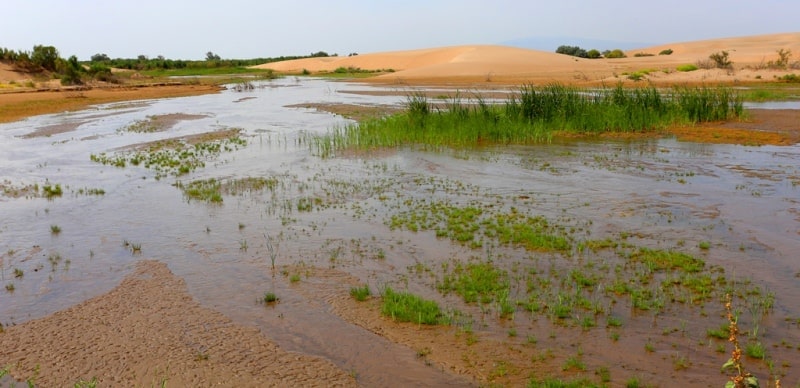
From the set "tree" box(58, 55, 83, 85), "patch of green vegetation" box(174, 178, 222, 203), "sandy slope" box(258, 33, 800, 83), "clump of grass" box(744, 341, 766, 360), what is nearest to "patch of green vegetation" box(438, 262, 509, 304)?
"clump of grass" box(744, 341, 766, 360)

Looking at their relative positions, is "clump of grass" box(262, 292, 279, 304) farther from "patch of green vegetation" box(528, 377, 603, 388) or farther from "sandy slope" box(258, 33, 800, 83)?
"sandy slope" box(258, 33, 800, 83)

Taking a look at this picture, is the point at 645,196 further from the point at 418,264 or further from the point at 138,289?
the point at 138,289

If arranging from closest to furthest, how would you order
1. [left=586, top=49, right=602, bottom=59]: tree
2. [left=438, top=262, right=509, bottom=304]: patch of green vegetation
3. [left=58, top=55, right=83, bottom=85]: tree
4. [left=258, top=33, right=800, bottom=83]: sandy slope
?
1. [left=438, top=262, right=509, bottom=304]: patch of green vegetation
2. [left=258, top=33, right=800, bottom=83]: sandy slope
3. [left=58, top=55, right=83, bottom=85]: tree
4. [left=586, top=49, right=602, bottom=59]: tree

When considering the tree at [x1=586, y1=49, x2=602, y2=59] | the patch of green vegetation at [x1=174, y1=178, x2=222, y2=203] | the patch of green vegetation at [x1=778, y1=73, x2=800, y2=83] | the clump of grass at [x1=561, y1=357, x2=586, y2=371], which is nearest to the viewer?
the clump of grass at [x1=561, y1=357, x2=586, y2=371]

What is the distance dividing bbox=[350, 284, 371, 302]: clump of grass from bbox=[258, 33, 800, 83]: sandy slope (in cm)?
4004

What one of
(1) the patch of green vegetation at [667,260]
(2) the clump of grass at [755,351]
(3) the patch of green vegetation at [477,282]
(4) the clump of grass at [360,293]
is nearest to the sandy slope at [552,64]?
(1) the patch of green vegetation at [667,260]

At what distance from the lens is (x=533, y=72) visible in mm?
58500

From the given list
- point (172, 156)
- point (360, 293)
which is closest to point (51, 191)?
point (172, 156)

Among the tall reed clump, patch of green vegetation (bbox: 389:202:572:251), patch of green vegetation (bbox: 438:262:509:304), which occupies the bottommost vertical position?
patch of green vegetation (bbox: 438:262:509:304)

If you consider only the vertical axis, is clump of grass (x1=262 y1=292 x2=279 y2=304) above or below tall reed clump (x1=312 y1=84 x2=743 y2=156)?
below

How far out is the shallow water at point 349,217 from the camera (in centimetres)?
742

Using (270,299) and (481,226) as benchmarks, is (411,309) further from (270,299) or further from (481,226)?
(481,226)

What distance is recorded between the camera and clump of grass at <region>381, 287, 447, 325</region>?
6637mm

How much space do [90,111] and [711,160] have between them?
31.4 metres
